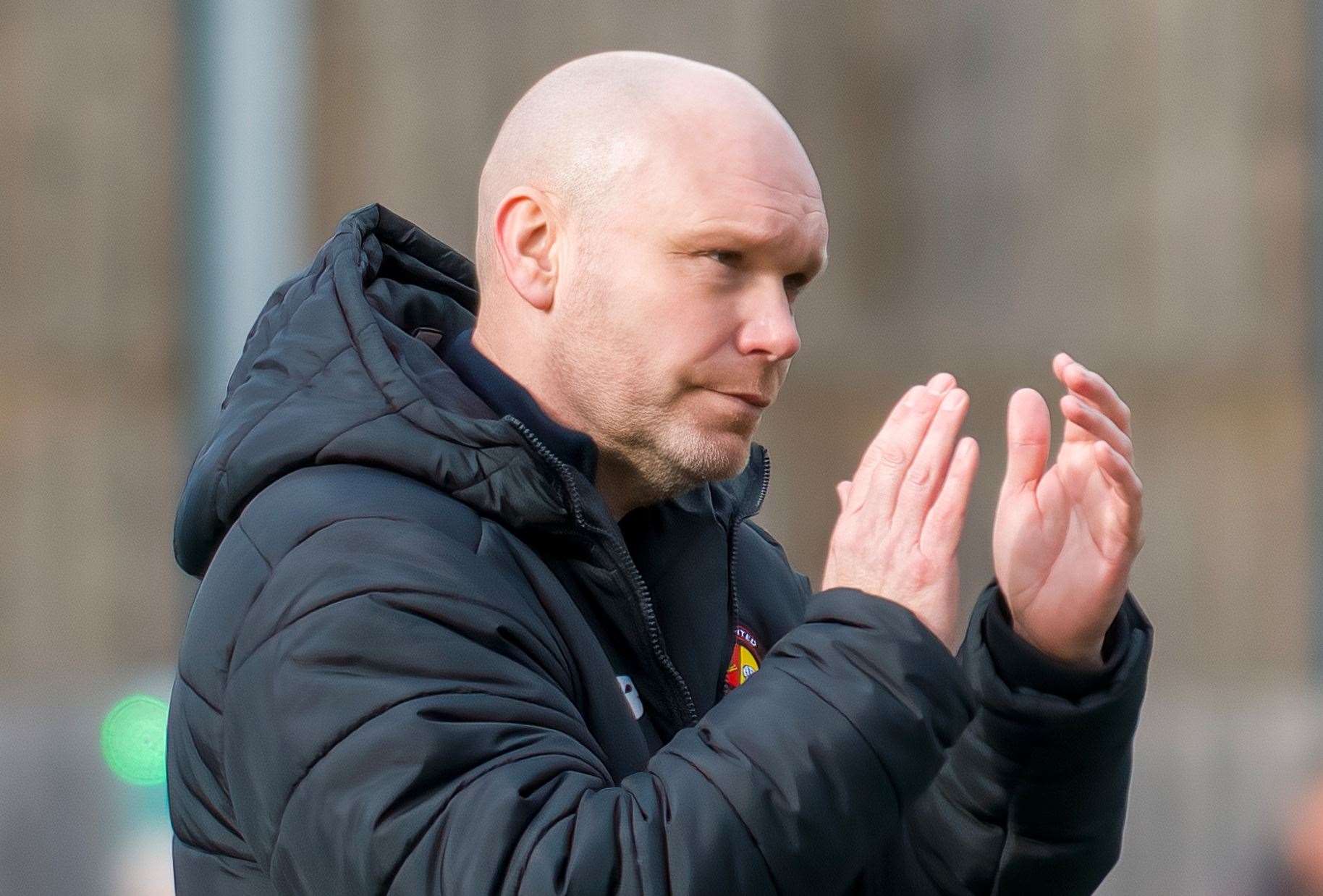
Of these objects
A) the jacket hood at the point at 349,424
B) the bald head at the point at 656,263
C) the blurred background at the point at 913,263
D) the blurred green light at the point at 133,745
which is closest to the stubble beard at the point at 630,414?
the bald head at the point at 656,263

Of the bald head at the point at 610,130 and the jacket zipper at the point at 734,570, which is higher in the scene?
the bald head at the point at 610,130

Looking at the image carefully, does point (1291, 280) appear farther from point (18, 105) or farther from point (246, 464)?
point (246, 464)

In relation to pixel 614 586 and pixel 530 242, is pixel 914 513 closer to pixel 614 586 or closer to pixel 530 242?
pixel 614 586

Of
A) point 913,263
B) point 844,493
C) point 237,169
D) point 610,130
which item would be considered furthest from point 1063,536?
point 913,263

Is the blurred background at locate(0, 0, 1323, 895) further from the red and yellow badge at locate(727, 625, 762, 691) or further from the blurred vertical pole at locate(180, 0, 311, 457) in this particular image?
the red and yellow badge at locate(727, 625, 762, 691)

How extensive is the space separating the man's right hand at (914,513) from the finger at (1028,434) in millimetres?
203

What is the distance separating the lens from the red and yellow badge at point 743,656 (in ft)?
7.48

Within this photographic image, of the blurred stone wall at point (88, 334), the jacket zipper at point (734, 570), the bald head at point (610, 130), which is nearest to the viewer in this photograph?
the bald head at point (610, 130)

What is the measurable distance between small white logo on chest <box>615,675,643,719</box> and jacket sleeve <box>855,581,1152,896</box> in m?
0.34

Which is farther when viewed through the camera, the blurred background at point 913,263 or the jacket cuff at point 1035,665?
the blurred background at point 913,263

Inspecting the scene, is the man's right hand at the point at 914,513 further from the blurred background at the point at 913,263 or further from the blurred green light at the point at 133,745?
the blurred background at the point at 913,263

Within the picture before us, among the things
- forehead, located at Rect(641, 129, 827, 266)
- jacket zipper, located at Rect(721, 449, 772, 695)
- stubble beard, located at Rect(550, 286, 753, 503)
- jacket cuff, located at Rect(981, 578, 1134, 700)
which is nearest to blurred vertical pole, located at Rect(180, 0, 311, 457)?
jacket zipper, located at Rect(721, 449, 772, 695)

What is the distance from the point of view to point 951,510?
1830mm

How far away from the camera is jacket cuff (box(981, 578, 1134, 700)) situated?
7.06 ft
